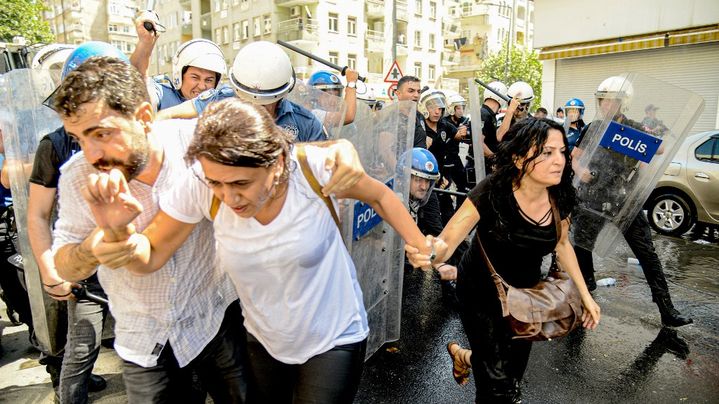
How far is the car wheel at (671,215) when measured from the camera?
24.0 feet

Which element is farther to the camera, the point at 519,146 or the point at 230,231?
the point at 519,146

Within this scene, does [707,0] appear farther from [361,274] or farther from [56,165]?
[56,165]

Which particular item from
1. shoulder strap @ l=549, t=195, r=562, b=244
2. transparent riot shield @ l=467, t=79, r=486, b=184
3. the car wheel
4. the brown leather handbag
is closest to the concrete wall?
the car wheel

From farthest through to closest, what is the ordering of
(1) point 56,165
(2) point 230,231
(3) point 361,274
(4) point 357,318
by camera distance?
Result: (3) point 361,274 → (1) point 56,165 → (4) point 357,318 → (2) point 230,231

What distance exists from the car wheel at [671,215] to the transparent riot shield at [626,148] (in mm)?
4051

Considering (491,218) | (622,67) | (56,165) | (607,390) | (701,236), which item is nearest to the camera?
(56,165)

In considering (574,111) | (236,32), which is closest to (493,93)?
(574,111)

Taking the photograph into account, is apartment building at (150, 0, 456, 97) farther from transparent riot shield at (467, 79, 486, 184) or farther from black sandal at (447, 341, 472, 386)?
black sandal at (447, 341, 472, 386)

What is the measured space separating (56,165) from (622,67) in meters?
18.9

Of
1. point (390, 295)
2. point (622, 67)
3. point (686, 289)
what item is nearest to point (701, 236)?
point (686, 289)

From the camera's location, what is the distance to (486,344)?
256cm

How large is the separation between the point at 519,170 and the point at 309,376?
1.50 meters

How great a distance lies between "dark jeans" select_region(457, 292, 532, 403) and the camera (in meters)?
2.52

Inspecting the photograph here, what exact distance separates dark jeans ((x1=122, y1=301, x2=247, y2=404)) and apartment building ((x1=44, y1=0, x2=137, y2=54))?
57.2 m
